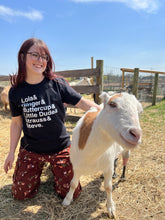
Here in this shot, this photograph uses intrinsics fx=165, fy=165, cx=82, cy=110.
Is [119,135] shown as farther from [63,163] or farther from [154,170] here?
[154,170]

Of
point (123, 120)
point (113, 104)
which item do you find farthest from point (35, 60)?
point (123, 120)

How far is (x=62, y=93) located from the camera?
228cm

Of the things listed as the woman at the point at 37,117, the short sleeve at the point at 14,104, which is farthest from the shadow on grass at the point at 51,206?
the short sleeve at the point at 14,104

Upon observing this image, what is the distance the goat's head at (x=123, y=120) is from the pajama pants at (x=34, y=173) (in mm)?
1111

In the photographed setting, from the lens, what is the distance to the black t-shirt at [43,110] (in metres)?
2.13

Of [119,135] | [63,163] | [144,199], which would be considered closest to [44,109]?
[63,163]

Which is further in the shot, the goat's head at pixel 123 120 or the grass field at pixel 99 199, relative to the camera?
the grass field at pixel 99 199

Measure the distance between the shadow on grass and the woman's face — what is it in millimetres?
1735

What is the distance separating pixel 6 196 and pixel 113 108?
81.7 inches

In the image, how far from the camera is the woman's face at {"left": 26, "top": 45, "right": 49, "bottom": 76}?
2002mm

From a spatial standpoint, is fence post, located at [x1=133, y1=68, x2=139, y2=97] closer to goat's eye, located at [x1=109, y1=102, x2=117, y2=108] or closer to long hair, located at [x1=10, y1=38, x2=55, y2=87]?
long hair, located at [x1=10, y1=38, x2=55, y2=87]

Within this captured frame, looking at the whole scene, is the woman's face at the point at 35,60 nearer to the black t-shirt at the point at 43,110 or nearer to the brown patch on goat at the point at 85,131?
the black t-shirt at the point at 43,110

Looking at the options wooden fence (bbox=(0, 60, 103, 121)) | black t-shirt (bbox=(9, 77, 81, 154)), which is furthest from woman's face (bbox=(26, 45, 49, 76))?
wooden fence (bbox=(0, 60, 103, 121))

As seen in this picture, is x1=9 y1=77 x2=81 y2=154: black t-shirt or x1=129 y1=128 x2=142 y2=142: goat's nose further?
x1=9 y1=77 x2=81 y2=154: black t-shirt
